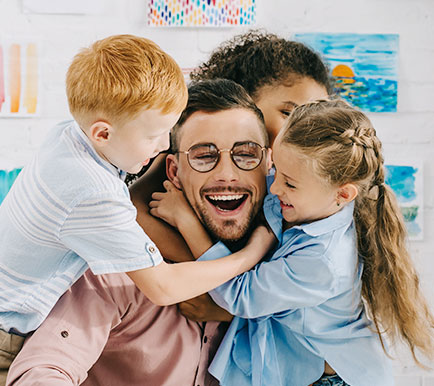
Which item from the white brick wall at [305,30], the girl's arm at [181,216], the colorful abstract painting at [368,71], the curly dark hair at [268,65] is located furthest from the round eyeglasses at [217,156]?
the colorful abstract painting at [368,71]

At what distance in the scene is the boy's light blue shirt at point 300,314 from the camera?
1.36 meters

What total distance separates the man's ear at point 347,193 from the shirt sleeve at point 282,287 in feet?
0.47

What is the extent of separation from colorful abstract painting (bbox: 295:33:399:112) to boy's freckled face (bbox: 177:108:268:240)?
1.18 metres

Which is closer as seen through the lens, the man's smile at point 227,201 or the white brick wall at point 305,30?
the man's smile at point 227,201

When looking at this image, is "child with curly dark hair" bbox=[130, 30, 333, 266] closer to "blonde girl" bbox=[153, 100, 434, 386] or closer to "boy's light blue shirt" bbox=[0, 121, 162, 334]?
"blonde girl" bbox=[153, 100, 434, 386]

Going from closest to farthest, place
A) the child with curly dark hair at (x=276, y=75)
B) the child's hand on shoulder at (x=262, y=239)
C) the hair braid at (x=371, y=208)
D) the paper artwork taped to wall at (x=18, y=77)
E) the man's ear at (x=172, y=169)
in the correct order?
the hair braid at (x=371, y=208)
the child's hand on shoulder at (x=262, y=239)
the man's ear at (x=172, y=169)
the child with curly dark hair at (x=276, y=75)
the paper artwork taped to wall at (x=18, y=77)

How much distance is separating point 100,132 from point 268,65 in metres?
0.91

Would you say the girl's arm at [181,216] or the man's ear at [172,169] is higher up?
the man's ear at [172,169]

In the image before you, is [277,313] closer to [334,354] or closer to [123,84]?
[334,354]

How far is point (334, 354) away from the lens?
1.46 m

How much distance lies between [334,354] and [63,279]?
687 millimetres

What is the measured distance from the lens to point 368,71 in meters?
2.59

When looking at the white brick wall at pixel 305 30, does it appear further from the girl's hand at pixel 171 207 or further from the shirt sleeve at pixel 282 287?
the shirt sleeve at pixel 282 287

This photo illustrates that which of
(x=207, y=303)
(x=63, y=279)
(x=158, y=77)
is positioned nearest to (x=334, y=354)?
(x=207, y=303)
